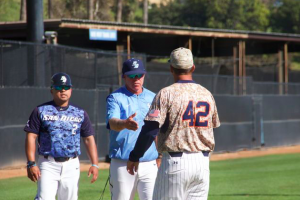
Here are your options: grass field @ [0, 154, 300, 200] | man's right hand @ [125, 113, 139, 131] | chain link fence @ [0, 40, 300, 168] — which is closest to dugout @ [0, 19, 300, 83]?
chain link fence @ [0, 40, 300, 168]

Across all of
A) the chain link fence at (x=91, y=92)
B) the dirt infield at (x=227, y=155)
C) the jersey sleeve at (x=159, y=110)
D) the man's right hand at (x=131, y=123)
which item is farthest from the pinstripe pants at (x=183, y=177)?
the chain link fence at (x=91, y=92)

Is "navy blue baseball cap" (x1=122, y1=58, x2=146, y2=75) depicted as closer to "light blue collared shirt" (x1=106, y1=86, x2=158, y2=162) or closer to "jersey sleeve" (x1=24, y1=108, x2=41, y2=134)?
"light blue collared shirt" (x1=106, y1=86, x2=158, y2=162)

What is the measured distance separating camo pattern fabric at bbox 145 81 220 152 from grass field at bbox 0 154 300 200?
19.3 feet

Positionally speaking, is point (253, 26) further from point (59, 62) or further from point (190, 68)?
point (190, 68)

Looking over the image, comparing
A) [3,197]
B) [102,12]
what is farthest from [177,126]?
[102,12]

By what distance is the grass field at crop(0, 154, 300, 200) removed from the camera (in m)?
10.8

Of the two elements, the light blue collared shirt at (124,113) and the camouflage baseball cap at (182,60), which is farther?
the light blue collared shirt at (124,113)

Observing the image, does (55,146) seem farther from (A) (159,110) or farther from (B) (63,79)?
(A) (159,110)

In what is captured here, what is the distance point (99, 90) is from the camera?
17.3 meters

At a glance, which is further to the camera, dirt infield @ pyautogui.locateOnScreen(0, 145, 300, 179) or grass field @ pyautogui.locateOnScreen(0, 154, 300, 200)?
dirt infield @ pyautogui.locateOnScreen(0, 145, 300, 179)

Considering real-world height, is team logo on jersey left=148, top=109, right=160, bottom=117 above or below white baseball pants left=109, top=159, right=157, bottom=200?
above

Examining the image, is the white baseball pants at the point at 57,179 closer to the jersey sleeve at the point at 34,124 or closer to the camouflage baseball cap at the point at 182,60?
the jersey sleeve at the point at 34,124

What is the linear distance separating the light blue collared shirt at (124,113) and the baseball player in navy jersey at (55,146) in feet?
1.53

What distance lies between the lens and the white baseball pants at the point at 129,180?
593 centimetres
